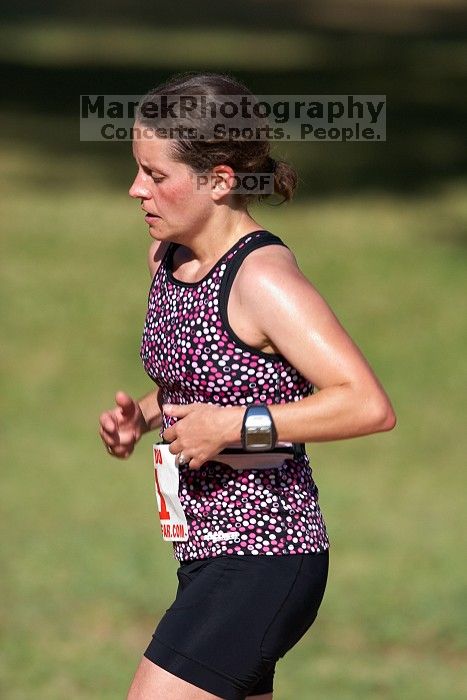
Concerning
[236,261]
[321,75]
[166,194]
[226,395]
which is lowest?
[226,395]

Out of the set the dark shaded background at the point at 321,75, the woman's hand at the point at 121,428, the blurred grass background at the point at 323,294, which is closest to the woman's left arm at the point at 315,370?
the woman's hand at the point at 121,428

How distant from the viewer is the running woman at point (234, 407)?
3191 millimetres

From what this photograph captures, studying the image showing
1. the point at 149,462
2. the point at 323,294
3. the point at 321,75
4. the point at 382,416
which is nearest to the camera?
the point at 382,416

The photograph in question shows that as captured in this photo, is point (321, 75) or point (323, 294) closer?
point (323, 294)

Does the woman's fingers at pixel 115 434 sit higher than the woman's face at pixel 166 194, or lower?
lower

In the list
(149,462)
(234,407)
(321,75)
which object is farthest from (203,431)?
(321,75)

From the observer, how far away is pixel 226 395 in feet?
11.0

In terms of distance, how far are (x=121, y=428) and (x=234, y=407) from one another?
0.53 metres

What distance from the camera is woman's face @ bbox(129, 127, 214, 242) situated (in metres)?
3.38

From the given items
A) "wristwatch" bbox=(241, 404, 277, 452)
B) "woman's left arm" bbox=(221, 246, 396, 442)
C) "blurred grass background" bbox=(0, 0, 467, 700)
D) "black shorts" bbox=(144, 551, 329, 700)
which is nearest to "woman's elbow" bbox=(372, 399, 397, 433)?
"woman's left arm" bbox=(221, 246, 396, 442)

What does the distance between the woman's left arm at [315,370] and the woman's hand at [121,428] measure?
1.72 feet

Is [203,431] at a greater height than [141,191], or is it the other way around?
[141,191]

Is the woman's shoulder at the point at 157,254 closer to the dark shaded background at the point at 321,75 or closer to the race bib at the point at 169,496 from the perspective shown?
the race bib at the point at 169,496

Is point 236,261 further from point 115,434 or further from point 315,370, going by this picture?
point 115,434
